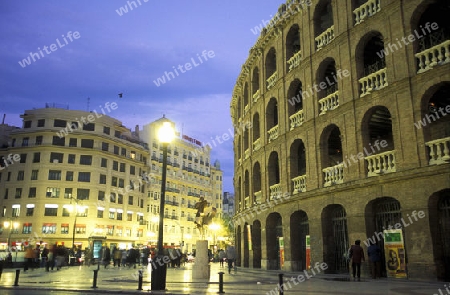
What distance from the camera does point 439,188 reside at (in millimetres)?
13961

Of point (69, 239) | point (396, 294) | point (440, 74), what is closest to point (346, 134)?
point (440, 74)

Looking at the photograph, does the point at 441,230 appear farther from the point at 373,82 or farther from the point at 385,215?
the point at 373,82

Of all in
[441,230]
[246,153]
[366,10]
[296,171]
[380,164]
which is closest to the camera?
[441,230]

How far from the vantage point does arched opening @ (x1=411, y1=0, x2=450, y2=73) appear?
15062mm

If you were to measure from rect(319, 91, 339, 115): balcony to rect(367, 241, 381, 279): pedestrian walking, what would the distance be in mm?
7067

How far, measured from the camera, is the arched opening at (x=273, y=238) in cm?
2383

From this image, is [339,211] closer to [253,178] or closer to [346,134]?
[346,134]

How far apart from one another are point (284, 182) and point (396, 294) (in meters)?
12.3

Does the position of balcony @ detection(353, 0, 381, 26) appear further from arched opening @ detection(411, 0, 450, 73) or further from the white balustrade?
the white balustrade

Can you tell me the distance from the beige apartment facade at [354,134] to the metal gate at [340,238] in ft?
0.16

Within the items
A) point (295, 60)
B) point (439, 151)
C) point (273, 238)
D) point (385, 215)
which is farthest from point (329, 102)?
point (273, 238)

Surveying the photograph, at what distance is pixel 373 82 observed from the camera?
17609mm

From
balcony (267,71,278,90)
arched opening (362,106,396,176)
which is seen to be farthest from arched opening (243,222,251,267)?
arched opening (362,106,396,176)

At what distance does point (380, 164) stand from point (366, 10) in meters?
7.25
